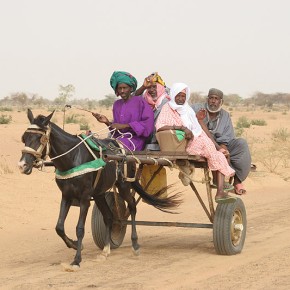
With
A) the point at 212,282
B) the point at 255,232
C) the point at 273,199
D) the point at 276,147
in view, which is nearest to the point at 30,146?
the point at 212,282

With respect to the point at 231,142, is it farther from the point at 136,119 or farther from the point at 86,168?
the point at 86,168

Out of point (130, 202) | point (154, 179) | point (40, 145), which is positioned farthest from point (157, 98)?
point (40, 145)

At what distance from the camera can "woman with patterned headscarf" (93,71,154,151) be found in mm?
9430

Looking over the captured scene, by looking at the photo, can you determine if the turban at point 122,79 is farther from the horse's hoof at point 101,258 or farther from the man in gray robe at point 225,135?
the horse's hoof at point 101,258

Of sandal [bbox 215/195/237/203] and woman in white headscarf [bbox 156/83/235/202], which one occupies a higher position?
woman in white headscarf [bbox 156/83/235/202]

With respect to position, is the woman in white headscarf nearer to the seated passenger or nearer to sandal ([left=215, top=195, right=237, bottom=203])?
sandal ([left=215, top=195, right=237, bottom=203])

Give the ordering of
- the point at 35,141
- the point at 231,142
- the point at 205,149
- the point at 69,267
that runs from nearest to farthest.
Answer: the point at 35,141 < the point at 69,267 < the point at 205,149 < the point at 231,142

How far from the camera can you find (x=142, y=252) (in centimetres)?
971

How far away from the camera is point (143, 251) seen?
9.80 m

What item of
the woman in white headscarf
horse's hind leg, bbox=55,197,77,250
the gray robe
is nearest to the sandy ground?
horse's hind leg, bbox=55,197,77,250

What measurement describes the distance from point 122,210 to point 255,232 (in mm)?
2402

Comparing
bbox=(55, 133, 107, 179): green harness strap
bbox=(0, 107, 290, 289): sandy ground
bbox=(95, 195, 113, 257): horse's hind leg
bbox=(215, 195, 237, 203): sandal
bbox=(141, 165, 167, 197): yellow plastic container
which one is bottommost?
bbox=(0, 107, 290, 289): sandy ground

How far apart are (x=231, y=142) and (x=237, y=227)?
1154mm

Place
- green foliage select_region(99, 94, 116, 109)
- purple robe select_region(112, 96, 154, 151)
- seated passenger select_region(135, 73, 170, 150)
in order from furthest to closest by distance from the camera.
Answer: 1. green foliage select_region(99, 94, 116, 109)
2. seated passenger select_region(135, 73, 170, 150)
3. purple robe select_region(112, 96, 154, 151)
